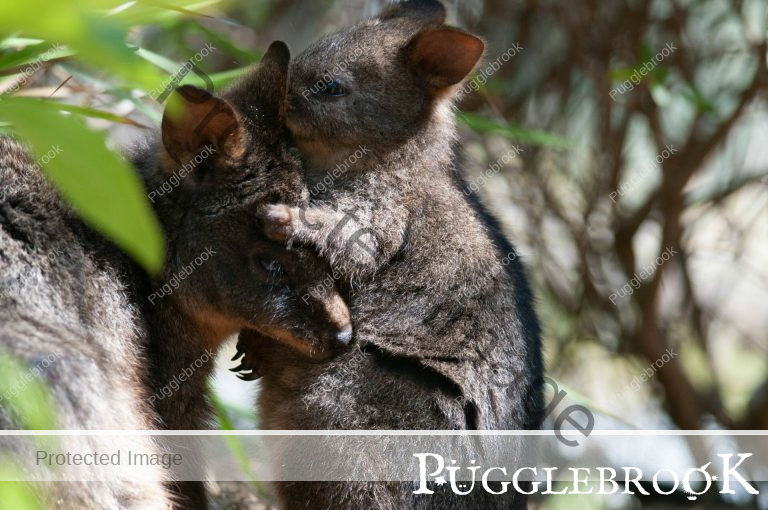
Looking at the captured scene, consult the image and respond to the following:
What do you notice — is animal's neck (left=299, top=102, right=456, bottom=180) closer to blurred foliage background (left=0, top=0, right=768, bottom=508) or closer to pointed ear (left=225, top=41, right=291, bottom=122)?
pointed ear (left=225, top=41, right=291, bottom=122)

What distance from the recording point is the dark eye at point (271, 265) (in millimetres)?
3197

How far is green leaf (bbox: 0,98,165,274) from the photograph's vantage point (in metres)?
1.11

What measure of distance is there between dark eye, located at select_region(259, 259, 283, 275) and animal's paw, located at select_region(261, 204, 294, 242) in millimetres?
84

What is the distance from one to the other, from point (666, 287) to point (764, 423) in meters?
1.11

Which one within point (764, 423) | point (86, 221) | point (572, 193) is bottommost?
point (764, 423)

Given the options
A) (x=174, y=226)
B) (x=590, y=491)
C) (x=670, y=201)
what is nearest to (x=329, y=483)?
(x=174, y=226)

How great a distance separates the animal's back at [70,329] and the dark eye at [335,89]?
116 cm

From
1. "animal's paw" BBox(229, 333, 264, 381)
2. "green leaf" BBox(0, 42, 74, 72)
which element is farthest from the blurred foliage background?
"animal's paw" BBox(229, 333, 264, 381)

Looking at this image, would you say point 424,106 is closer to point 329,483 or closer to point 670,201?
point 329,483

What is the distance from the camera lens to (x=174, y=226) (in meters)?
3.19

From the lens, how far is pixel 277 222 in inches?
123

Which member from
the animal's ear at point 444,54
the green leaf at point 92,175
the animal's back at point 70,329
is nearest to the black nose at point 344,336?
the animal's back at point 70,329

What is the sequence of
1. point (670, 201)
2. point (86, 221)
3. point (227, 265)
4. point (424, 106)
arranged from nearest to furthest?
point (86, 221) → point (227, 265) → point (424, 106) → point (670, 201)

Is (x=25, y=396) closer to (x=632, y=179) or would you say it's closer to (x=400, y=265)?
(x=400, y=265)
